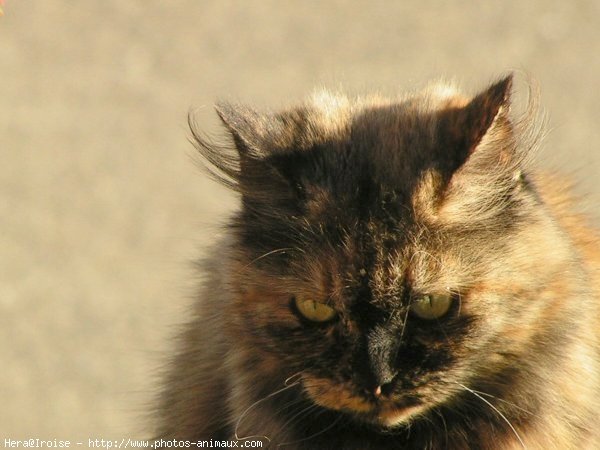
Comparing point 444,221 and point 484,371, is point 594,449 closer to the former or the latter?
point 484,371

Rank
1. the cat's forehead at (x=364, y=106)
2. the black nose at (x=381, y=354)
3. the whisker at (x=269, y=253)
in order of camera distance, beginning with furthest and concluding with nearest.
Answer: the cat's forehead at (x=364, y=106), the whisker at (x=269, y=253), the black nose at (x=381, y=354)

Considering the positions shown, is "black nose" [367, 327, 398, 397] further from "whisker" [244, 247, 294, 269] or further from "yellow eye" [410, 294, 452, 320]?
"whisker" [244, 247, 294, 269]

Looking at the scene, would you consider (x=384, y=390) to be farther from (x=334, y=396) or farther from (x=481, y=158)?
(x=481, y=158)

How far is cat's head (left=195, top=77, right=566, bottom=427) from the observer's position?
177 centimetres

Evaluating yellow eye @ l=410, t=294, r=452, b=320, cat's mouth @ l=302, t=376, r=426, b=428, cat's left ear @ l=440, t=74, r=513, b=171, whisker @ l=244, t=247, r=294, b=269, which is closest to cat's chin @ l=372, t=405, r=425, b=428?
cat's mouth @ l=302, t=376, r=426, b=428

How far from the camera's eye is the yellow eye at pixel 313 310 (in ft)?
5.94

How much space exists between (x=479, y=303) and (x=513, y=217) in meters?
0.20

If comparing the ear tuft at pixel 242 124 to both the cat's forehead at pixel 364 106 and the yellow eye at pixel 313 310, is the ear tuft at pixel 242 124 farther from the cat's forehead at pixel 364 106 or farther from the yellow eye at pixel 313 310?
the yellow eye at pixel 313 310

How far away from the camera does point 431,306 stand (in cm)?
179

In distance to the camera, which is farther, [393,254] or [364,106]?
[364,106]

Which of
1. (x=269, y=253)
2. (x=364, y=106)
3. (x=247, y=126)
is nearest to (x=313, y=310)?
(x=269, y=253)

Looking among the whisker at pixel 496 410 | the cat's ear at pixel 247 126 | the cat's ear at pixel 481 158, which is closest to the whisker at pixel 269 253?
the cat's ear at pixel 247 126

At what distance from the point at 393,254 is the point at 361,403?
0.92ft

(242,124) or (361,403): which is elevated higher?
(242,124)
